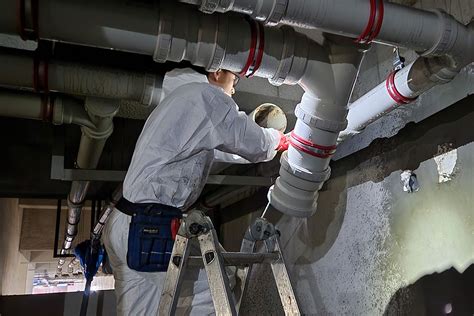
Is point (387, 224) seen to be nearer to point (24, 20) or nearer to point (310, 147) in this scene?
point (310, 147)

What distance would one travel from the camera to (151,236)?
1.15 m

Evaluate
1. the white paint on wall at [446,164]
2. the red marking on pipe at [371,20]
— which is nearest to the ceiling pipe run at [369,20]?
the red marking on pipe at [371,20]

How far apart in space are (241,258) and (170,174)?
1.00 feet

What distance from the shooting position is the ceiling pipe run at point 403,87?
107 centimetres

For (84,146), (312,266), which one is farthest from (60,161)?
(312,266)

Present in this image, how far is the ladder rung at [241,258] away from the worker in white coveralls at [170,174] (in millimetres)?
112

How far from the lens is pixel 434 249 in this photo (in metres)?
1.22

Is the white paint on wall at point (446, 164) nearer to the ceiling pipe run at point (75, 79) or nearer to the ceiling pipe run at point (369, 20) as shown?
the ceiling pipe run at point (369, 20)

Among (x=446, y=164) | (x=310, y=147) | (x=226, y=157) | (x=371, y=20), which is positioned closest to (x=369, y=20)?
(x=371, y=20)

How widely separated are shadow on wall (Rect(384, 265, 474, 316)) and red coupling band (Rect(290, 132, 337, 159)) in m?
0.46

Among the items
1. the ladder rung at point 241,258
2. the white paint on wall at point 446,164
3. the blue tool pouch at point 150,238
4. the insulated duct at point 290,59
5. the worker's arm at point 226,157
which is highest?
the insulated duct at point 290,59

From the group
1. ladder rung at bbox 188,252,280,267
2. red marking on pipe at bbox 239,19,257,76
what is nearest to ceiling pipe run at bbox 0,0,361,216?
red marking on pipe at bbox 239,19,257,76

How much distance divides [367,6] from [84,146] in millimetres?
1411

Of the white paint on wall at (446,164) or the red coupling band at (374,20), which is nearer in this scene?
the red coupling band at (374,20)
